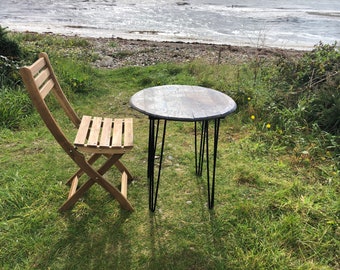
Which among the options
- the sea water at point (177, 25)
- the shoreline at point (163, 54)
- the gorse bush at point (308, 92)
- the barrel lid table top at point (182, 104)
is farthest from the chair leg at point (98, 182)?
the sea water at point (177, 25)

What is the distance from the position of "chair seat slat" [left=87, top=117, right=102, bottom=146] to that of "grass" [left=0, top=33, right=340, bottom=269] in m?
0.75

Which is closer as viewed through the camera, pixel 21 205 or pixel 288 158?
pixel 21 205

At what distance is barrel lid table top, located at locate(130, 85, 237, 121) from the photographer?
8.05 feet

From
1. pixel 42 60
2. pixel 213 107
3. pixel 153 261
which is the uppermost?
pixel 42 60

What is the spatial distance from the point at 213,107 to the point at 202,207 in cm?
114

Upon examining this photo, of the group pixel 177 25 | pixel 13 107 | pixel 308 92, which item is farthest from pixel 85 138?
pixel 177 25

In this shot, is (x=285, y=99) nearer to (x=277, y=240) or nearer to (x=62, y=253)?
(x=277, y=240)

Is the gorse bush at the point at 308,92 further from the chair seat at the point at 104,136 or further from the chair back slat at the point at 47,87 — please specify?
the chair back slat at the point at 47,87

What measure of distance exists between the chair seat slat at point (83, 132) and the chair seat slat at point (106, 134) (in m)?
0.16

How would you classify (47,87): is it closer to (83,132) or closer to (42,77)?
(42,77)

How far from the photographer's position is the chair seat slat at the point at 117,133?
270 cm

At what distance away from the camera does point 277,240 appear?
268 centimetres

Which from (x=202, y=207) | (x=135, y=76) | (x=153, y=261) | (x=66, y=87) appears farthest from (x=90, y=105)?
(x=153, y=261)

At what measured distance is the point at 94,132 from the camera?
2.90m
